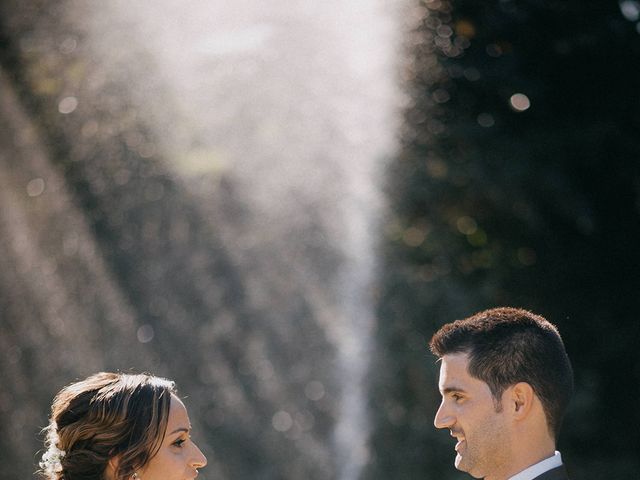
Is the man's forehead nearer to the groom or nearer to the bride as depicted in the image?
the groom

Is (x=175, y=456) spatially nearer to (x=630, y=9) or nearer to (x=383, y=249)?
(x=630, y=9)

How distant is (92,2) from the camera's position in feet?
32.5

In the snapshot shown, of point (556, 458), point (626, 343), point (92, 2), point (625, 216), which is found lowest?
point (626, 343)

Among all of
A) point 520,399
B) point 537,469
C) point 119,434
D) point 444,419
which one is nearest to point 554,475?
point 537,469

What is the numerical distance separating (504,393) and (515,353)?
0.15 m

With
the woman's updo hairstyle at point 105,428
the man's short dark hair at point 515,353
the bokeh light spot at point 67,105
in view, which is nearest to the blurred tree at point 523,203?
the bokeh light spot at point 67,105

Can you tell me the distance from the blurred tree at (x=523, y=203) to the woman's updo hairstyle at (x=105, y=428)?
16.1 ft

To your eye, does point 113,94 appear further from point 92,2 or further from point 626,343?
point 626,343

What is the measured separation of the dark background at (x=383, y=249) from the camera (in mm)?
7215

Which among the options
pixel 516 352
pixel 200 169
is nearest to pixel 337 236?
pixel 200 169

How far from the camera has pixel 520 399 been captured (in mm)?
2963

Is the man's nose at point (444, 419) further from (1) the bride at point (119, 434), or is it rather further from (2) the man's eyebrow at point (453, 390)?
(1) the bride at point (119, 434)

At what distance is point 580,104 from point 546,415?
4719 millimetres

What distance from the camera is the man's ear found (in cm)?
294
